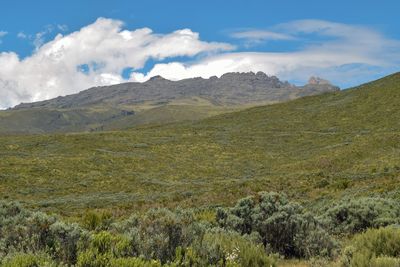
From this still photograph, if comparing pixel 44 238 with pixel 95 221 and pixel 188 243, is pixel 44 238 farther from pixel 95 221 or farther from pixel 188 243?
pixel 95 221

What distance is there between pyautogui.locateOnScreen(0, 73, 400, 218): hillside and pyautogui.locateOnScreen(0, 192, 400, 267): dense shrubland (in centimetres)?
1081

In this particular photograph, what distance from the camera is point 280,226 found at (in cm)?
1207

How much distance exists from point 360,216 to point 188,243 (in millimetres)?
8274

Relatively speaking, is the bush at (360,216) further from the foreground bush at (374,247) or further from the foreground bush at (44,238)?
the foreground bush at (44,238)

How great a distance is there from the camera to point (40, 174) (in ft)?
148

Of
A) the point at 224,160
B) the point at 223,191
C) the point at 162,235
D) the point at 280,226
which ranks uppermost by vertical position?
the point at 162,235

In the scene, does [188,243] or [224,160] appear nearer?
[188,243]

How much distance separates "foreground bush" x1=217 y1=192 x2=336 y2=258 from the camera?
11384mm

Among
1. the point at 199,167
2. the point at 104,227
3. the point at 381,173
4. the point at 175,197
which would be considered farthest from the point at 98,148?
the point at 104,227

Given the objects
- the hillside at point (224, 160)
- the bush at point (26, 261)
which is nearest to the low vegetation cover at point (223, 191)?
the bush at point (26, 261)

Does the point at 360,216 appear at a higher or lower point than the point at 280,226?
lower

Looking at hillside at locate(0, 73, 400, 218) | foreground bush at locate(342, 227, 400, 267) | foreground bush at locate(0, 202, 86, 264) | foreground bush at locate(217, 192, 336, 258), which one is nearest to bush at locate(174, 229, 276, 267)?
foreground bush at locate(342, 227, 400, 267)

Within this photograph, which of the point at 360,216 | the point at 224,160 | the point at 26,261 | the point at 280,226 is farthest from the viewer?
the point at 224,160

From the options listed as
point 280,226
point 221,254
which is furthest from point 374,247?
point 280,226
